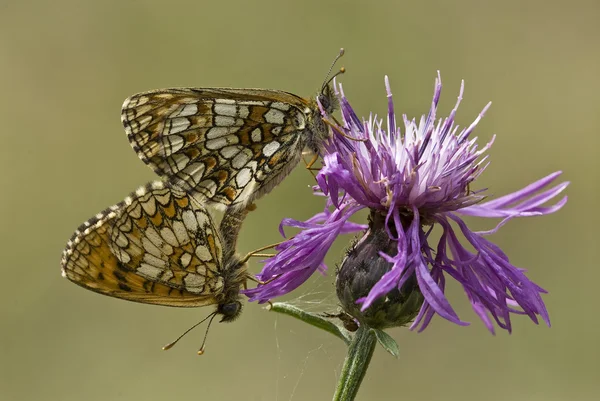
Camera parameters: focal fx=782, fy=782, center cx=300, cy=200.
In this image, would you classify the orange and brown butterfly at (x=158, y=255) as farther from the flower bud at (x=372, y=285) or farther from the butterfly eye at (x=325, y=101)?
the butterfly eye at (x=325, y=101)

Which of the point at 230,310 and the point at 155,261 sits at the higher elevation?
the point at 155,261

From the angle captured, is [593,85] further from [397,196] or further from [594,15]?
[397,196]

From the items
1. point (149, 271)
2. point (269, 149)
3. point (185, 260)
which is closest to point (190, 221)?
point (185, 260)

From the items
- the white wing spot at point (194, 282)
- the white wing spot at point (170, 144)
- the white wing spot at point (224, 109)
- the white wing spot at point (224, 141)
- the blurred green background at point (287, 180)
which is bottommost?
the blurred green background at point (287, 180)

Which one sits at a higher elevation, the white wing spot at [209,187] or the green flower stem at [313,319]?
the white wing spot at [209,187]

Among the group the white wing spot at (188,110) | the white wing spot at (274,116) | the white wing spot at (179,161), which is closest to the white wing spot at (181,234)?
the white wing spot at (179,161)

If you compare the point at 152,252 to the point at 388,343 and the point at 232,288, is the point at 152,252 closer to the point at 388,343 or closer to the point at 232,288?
the point at 232,288
